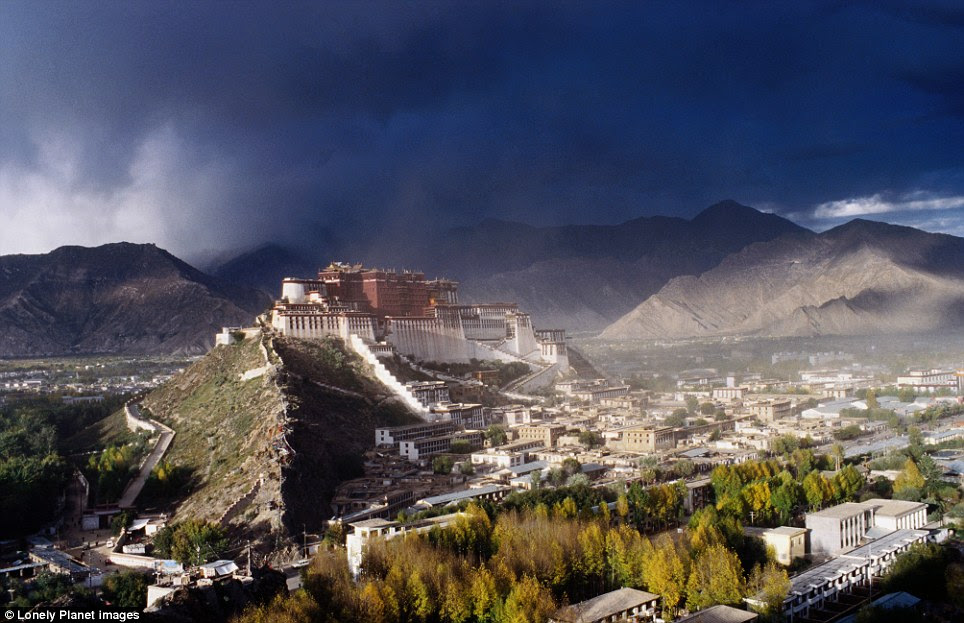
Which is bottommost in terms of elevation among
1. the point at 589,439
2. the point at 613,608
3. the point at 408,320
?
the point at 613,608

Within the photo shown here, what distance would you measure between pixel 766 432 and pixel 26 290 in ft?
317

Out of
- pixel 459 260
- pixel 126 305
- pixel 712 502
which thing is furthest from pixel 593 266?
pixel 712 502

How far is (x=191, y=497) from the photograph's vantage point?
3247 centimetres

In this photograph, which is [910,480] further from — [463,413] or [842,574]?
[463,413]

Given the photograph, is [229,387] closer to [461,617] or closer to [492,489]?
[492,489]

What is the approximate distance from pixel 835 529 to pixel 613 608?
8959 millimetres

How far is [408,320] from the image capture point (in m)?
51.3

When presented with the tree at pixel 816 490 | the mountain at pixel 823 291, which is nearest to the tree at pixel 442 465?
the tree at pixel 816 490

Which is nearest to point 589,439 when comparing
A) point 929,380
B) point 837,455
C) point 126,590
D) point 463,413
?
point 463,413

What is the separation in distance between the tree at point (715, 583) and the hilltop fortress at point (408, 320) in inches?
1053

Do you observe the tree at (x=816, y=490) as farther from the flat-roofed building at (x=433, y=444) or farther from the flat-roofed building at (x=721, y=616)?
the flat-roofed building at (x=433, y=444)

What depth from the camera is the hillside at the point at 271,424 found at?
30297mm

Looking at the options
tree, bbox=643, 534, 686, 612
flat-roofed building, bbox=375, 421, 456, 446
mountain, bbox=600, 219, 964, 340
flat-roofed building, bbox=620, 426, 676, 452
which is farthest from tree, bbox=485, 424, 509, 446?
mountain, bbox=600, 219, 964, 340

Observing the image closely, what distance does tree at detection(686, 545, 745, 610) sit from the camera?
846 inches
